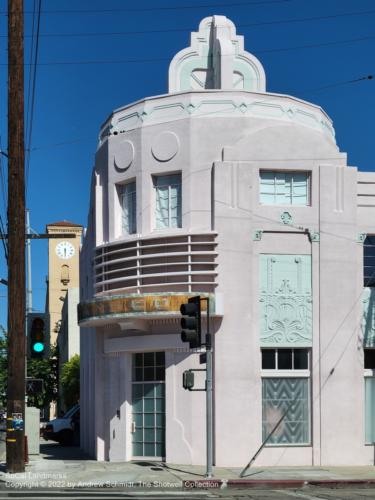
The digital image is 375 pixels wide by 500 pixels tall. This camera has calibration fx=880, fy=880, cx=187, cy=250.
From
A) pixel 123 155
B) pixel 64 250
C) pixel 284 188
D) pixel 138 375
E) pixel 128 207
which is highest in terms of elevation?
pixel 123 155

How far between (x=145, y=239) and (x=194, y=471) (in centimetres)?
622

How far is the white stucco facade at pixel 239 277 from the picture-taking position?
22891 mm

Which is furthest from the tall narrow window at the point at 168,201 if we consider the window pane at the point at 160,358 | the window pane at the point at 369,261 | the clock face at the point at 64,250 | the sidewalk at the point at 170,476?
the clock face at the point at 64,250

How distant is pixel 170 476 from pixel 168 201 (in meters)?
7.66

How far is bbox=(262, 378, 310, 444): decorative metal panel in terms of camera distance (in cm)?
2300

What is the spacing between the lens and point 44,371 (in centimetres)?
6081

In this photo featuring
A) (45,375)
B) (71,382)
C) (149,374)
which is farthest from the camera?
(45,375)

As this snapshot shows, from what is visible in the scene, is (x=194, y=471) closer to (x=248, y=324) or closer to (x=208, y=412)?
(x=208, y=412)

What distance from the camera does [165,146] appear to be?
24109 mm

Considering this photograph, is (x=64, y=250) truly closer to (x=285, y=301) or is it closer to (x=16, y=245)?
(x=285, y=301)

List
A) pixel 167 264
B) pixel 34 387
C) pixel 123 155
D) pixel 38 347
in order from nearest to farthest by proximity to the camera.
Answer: pixel 38 347 < pixel 167 264 < pixel 123 155 < pixel 34 387

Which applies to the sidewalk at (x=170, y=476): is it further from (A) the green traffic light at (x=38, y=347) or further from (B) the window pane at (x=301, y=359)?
(A) the green traffic light at (x=38, y=347)

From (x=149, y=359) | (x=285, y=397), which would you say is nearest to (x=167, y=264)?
(x=149, y=359)

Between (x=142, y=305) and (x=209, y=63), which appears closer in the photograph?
(x=142, y=305)
